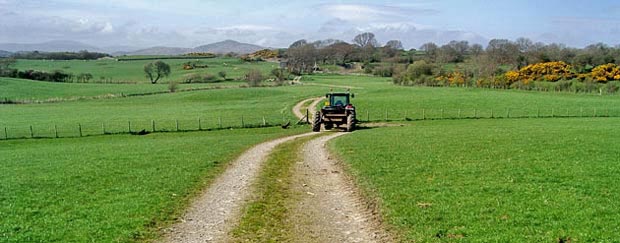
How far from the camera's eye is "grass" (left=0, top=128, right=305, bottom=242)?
42.3ft

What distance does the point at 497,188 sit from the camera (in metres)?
16.2

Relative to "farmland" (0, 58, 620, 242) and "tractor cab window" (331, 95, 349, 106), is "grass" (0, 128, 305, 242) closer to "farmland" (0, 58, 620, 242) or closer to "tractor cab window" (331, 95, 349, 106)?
"farmland" (0, 58, 620, 242)

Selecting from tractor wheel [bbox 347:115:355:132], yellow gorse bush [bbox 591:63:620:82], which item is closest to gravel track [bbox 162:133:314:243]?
tractor wheel [bbox 347:115:355:132]

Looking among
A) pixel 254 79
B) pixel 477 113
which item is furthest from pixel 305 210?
pixel 254 79

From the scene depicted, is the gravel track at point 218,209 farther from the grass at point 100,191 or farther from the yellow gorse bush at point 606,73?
the yellow gorse bush at point 606,73

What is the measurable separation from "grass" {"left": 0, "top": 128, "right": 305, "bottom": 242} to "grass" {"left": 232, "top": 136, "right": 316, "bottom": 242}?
6.95ft

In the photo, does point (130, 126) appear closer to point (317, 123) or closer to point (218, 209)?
point (317, 123)

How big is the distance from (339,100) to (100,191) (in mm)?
28642

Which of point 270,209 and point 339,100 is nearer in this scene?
point 270,209

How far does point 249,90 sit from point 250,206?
282 feet

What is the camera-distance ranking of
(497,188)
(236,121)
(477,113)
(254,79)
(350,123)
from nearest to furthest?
(497,188) → (350,123) → (236,121) → (477,113) → (254,79)

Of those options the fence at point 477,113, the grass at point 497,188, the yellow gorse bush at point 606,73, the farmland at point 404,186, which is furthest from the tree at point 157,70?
the grass at point 497,188

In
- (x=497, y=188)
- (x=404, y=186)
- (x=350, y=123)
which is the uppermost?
(x=497, y=188)

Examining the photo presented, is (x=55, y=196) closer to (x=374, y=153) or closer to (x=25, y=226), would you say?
(x=25, y=226)
